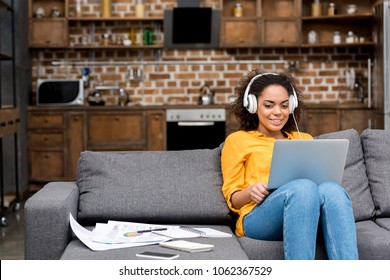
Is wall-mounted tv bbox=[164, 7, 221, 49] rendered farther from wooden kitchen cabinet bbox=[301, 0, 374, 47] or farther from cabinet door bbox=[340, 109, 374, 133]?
cabinet door bbox=[340, 109, 374, 133]

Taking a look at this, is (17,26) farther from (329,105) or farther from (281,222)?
(281,222)

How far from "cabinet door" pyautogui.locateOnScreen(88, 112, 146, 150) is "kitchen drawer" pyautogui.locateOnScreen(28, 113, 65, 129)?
0.96 feet

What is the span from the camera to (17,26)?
699cm

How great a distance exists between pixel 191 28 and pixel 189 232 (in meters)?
4.88

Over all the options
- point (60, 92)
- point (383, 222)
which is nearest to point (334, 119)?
point (60, 92)

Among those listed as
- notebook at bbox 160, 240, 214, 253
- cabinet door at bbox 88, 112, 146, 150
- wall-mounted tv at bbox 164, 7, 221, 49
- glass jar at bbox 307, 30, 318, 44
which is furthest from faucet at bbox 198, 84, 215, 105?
notebook at bbox 160, 240, 214, 253

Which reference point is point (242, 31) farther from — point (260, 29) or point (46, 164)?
point (46, 164)

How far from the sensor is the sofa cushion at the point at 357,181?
10.3ft

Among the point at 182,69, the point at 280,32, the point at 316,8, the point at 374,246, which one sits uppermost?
the point at 316,8

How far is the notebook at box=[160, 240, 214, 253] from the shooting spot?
8.21 feet

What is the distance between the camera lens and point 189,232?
9.29 feet

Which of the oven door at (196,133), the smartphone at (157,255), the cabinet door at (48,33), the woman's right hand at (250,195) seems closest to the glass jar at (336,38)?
the oven door at (196,133)
